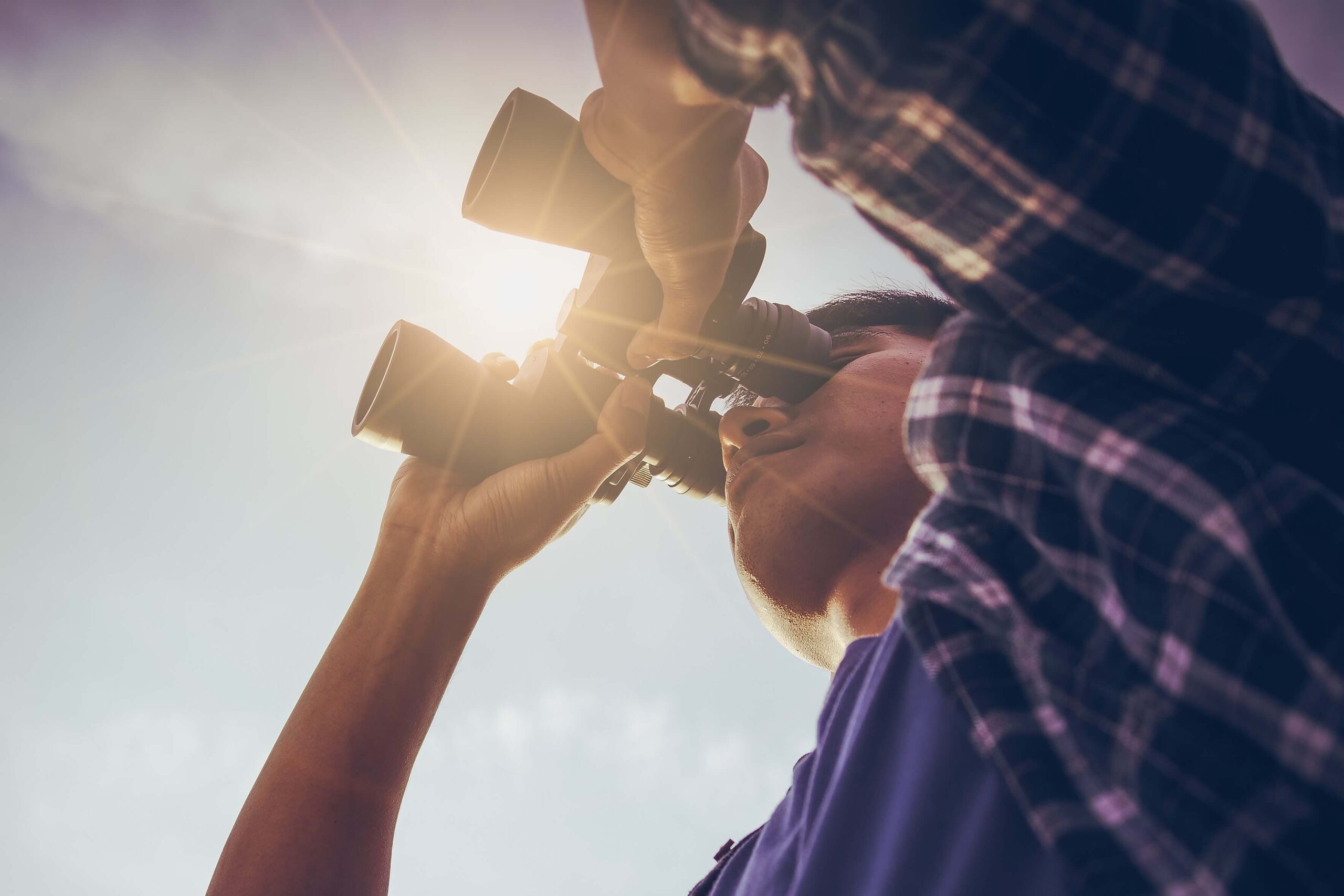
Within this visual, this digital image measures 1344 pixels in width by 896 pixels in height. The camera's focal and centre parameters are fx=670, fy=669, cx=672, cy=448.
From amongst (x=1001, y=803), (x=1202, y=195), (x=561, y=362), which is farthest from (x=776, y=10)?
(x=561, y=362)

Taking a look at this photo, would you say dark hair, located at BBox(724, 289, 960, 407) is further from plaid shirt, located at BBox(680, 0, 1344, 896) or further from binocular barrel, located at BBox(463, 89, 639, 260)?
plaid shirt, located at BBox(680, 0, 1344, 896)

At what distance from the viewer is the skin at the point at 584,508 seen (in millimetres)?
849

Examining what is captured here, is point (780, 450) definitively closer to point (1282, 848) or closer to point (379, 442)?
point (379, 442)

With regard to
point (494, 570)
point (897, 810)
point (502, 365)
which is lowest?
point (897, 810)

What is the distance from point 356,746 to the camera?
3.30 feet

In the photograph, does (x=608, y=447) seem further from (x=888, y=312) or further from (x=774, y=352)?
(x=888, y=312)

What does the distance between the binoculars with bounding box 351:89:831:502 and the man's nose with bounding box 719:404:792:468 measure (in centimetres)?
6

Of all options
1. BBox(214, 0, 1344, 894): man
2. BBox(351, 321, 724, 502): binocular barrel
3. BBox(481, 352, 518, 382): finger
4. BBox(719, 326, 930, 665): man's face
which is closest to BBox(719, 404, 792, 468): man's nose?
BBox(719, 326, 930, 665): man's face

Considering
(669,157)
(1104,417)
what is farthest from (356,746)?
(1104,417)

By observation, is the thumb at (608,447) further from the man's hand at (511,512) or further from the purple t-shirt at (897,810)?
the purple t-shirt at (897,810)

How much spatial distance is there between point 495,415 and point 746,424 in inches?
17.8

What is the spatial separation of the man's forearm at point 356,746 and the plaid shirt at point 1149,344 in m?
0.94

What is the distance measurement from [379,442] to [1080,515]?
1027mm

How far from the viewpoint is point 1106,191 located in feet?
1.11
